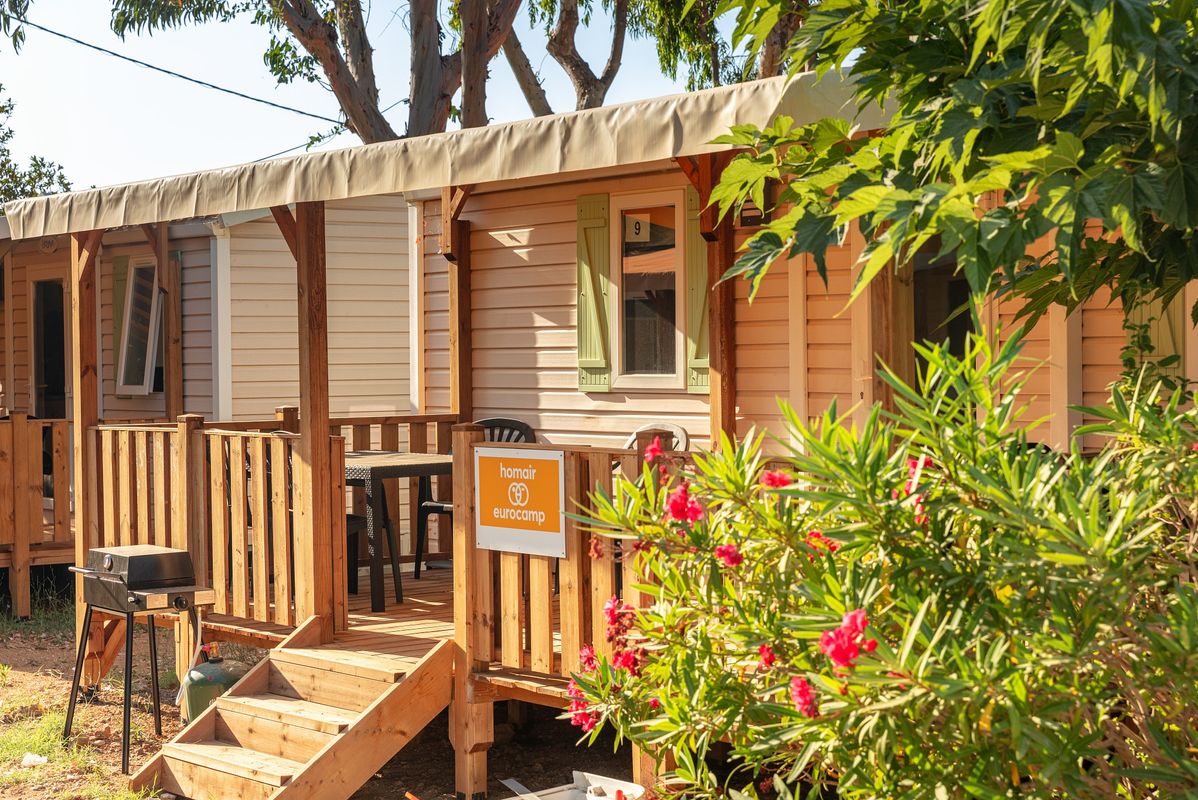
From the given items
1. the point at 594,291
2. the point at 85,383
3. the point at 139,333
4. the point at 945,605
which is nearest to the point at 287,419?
the point at 85,383

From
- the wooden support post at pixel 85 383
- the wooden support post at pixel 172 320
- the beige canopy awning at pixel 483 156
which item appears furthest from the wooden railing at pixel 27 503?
the beige canopy awning at pixel 483 156

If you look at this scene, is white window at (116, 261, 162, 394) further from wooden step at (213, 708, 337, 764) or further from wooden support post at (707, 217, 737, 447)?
wooden step at (213, 708, 337, 764)

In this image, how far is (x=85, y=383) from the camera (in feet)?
29.0

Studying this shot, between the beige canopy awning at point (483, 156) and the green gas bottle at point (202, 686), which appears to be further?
the green gas bottle at point (202, 686)

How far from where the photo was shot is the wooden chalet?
603 cm

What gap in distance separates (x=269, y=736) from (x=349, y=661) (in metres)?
0.50

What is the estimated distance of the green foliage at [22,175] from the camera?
27.9m

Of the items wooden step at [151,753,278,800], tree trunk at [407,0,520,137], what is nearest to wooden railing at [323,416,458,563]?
wooden step at [151,753,278,800]

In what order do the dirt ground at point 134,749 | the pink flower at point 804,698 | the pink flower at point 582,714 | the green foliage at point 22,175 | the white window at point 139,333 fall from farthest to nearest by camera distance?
the green foliage at point 22,175 → the white window at point 139,333 → the dirt ground at point 134,749 → the pink flower at point 582,714 → the pink flower at point 804,698

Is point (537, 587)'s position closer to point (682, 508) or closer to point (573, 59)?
point (682, 508)

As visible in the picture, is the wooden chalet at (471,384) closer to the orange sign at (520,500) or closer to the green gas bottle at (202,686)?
the orange sign at (520,500)

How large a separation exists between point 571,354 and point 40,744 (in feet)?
13.7

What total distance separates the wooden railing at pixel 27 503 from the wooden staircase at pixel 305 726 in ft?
16.4

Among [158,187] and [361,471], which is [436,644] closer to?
[361,471]
